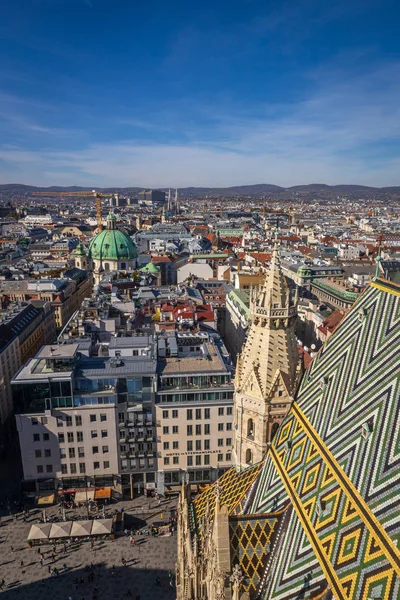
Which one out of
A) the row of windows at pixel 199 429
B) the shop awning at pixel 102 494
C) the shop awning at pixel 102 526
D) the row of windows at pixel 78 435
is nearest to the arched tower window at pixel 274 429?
the row of windows at pixel 199 429

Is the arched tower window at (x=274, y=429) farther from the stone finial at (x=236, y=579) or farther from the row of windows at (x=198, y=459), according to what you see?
the row of windows at (x=198, y=459)

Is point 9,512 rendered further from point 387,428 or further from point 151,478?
point 387,428

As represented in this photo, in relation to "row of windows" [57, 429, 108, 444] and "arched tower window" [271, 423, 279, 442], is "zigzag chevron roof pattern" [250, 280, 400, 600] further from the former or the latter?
"row of windows" [57, 429, 108, 444]

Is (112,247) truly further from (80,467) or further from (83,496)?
(83,496)

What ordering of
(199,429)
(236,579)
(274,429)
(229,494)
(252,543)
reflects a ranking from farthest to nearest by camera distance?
(199,429) < (229,494) < (274,429) < (252,543) < (236,579)

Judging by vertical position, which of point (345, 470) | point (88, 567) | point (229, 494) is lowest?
point (88, 567)

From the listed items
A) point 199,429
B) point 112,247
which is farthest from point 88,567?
point 112,247

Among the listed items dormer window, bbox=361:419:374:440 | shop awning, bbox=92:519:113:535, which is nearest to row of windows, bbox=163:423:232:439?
shop awning, bbox=92:519:113:535

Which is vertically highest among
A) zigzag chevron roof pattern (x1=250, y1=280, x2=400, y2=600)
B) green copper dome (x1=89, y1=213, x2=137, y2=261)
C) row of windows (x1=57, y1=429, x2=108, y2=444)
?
zigzag chevron roof pattern (x1=250, y1=280, x2=400, y2=600)
